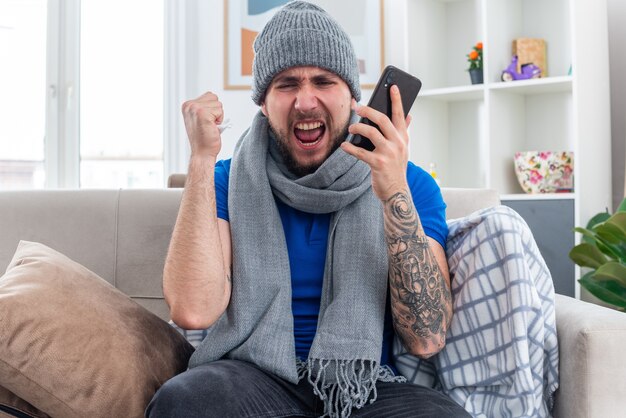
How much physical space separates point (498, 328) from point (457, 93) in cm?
214

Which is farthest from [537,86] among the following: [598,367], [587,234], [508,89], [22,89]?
[22,89]

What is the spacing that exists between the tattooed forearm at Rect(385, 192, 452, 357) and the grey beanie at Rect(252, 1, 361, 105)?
1.21ft

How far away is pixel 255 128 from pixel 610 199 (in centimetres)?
194

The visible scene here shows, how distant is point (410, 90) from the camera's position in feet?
4.72

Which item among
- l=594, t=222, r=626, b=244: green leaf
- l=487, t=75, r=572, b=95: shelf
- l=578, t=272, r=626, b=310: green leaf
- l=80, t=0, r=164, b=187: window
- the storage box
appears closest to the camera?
l=594, t=222, r=626, b=244: green leaf

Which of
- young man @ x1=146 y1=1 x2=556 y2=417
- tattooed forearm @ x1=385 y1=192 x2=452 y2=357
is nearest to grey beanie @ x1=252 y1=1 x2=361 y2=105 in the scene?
young man @ x1=146 y1=1 x2=556 y2=417

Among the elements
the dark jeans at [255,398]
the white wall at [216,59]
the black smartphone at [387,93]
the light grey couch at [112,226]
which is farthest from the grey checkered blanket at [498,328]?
the white wall at [216,59]

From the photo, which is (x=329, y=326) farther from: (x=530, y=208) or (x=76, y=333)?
(x=530, y=208)

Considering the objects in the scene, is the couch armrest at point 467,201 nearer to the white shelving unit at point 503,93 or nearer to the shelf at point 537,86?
the white shelving unit at point 503,93

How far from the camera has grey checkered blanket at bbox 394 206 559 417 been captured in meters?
1.27

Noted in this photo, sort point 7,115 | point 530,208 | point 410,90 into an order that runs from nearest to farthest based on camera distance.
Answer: point 410,90, point 530,208, point 7,115

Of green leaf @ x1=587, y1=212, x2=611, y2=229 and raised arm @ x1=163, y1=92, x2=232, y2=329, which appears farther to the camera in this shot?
green leaf @ x1=587, y1=212, x2=611, y2=229

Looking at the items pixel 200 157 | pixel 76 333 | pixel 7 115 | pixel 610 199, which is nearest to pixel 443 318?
pixel 200 157

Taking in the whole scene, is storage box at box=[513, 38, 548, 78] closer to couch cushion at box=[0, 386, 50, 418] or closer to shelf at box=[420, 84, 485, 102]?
shelf at box=[420, 84, 485, 102]
